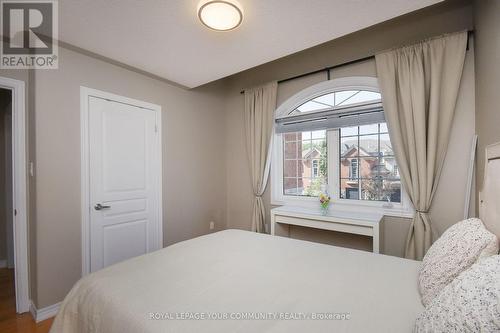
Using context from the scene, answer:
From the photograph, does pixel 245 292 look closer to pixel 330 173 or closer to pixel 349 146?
pixel 330 173

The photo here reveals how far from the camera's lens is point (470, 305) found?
615mm

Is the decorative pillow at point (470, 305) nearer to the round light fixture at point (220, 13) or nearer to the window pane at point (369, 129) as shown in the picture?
the round light fixture at point (220, 13)

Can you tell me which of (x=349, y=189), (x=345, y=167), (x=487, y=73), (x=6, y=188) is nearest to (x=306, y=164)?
(x=345, y=167)

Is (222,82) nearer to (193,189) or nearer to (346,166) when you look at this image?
(193,189)

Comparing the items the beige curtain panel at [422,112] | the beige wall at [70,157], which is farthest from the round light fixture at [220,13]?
the beige curtain panel at [422,112]

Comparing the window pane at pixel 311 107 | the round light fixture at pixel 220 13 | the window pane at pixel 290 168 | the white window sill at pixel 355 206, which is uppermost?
the round light fixture at pixel 220 13

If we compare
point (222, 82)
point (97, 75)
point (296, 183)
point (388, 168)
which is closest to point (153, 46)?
point (97, 75)

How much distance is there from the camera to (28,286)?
2.09 metres

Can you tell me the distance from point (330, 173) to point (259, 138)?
109 centimetres

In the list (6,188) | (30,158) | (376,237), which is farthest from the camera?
(6,188)

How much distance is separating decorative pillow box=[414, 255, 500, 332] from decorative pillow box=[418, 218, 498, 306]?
0.25 meters

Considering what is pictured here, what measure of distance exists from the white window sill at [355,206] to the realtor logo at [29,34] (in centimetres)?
291

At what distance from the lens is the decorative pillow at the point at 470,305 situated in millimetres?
569

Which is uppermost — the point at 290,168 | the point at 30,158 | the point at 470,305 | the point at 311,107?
the point at 311,107
